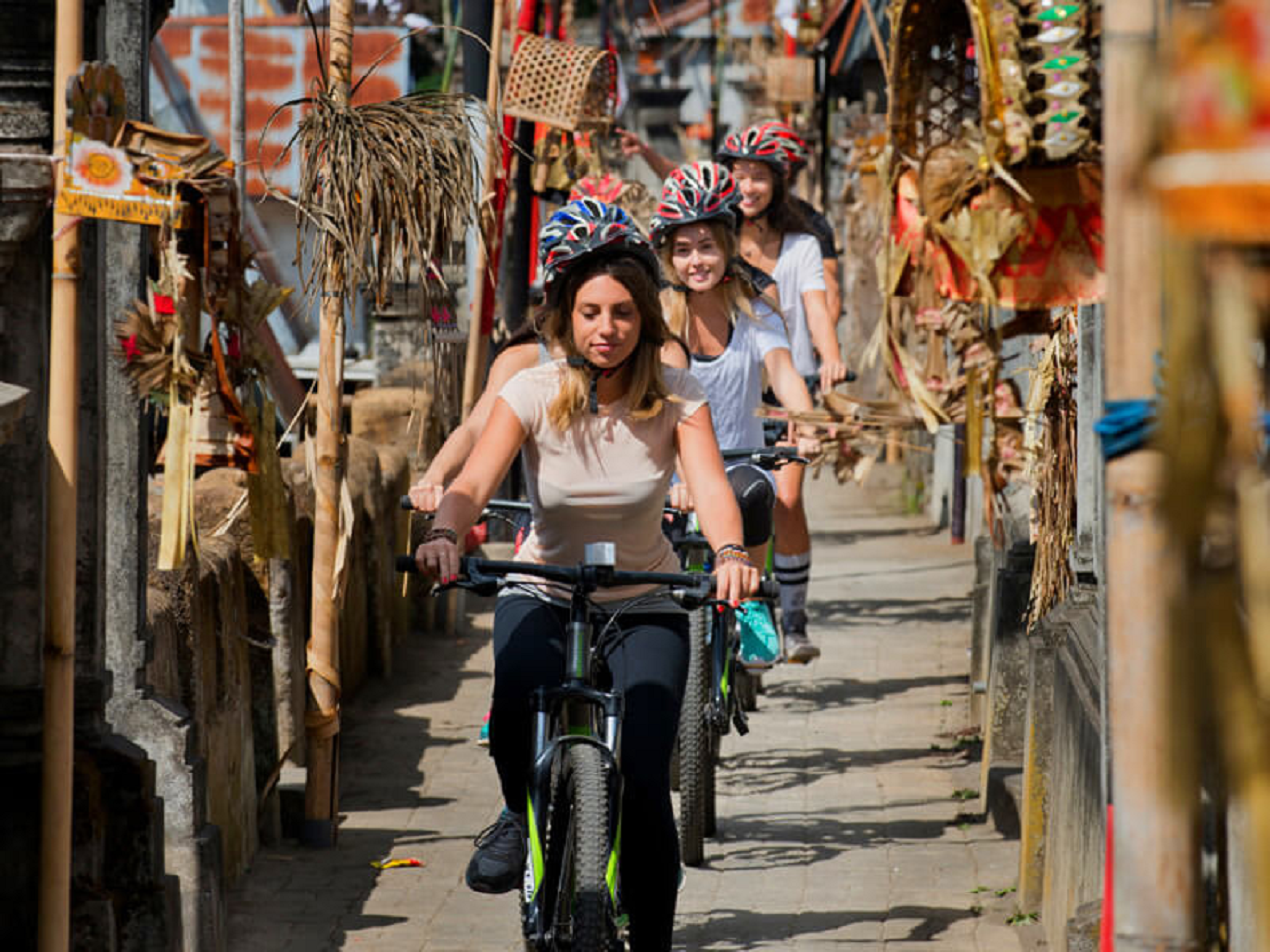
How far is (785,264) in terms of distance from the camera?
9.29m

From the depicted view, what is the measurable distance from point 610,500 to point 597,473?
0.22 ft

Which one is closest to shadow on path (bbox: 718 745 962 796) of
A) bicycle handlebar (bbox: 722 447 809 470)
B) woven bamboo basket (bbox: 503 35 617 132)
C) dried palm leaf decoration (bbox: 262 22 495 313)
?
bicycle handlebar (bbox: 722 447 809 470)

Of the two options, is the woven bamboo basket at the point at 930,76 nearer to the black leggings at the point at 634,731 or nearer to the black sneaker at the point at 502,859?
the black leggings at the point at 634,731

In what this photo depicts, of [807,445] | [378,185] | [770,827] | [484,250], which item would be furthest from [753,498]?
[378,185]

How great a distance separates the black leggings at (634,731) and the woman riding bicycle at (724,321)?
2.62m

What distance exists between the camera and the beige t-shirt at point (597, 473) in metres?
5.01

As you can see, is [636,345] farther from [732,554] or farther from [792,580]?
[792,580]

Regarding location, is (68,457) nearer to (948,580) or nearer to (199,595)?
(199,595)

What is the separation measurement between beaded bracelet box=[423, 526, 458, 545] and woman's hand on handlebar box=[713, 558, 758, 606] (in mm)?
577

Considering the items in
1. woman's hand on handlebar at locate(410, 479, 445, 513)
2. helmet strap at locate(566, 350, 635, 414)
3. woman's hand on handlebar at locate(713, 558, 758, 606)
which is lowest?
woman's hand on handlebar at locate(713, 558, 758, 606)

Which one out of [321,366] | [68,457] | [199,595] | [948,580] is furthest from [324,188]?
[948,580]

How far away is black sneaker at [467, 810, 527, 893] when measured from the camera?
5.00m

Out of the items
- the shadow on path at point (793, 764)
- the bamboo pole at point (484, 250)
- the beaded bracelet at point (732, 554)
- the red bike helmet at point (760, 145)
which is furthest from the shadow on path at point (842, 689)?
the beaded bracelet at point (732, 554)

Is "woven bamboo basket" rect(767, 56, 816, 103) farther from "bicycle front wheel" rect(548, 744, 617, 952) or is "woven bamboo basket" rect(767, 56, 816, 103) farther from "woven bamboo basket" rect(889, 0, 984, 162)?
"bicycle front wheel" rect(548, 744, 617, 952)
